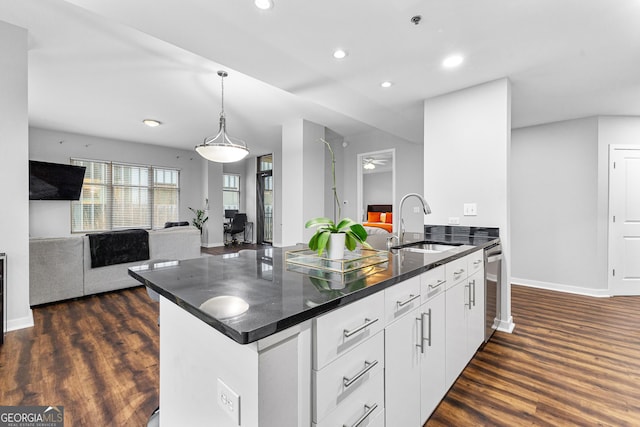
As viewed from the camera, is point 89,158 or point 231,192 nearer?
point 89,158

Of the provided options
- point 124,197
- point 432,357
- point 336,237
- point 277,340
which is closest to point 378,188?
point 124,197

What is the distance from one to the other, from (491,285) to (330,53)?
2.39 m

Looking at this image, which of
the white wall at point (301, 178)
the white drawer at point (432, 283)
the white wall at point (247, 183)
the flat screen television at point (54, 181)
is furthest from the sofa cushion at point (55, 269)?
the white wall at point (247, 183)

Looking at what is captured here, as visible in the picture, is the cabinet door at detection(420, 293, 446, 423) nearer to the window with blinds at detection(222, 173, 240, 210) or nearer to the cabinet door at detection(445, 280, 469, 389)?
the cabinet door at detection(445, 280, 469, 389)

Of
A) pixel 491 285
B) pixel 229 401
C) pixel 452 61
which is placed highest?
pixel 452 61

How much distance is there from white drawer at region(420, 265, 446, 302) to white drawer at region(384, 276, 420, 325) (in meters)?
0.06

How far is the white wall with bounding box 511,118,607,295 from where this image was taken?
3.88 metres

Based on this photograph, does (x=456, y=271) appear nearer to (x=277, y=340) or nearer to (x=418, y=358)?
(x=418, y=358)

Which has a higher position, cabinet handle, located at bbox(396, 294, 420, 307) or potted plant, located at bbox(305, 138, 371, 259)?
potted plant, located at bbox(305, 138, 371, 259)

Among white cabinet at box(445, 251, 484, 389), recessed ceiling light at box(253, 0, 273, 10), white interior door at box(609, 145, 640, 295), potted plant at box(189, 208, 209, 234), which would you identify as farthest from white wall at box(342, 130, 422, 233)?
potted plant at box(189, 208, 209, 234)

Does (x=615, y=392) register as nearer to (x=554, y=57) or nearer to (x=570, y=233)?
(x=554, y=57)

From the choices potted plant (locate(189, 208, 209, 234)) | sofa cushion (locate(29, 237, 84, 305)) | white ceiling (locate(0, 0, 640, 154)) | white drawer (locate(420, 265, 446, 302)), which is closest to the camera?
white drawer (locate(420, 265, 446, 302))

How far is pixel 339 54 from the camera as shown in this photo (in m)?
2.42

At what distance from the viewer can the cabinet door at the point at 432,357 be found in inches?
54.8
